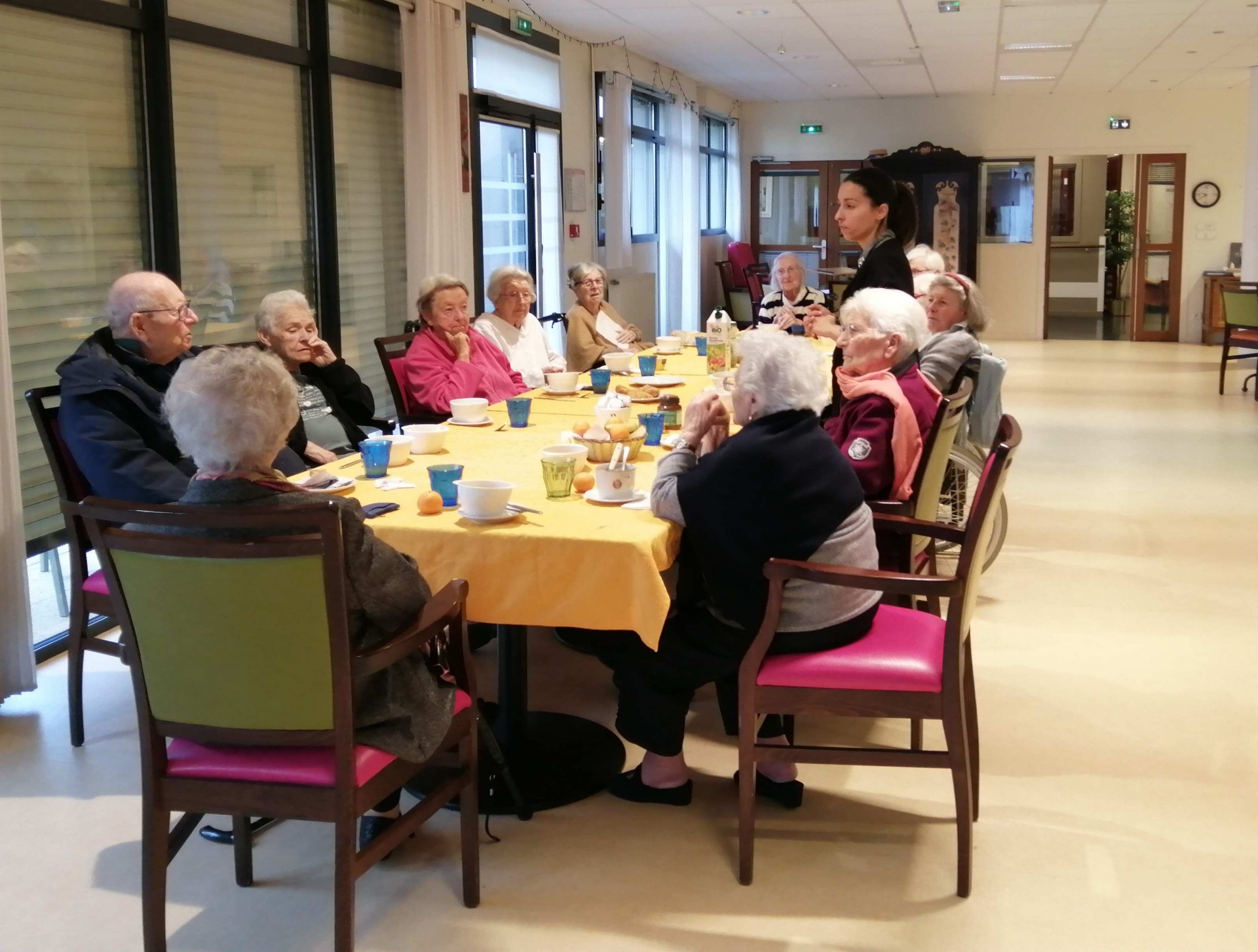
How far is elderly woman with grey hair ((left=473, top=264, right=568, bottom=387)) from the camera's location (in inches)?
218

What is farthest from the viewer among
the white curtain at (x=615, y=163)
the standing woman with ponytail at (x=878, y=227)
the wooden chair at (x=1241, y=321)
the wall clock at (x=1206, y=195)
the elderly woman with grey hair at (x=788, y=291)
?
the wall clock at (x=1206, y=195)

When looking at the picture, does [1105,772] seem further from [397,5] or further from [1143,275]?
[1143,275]

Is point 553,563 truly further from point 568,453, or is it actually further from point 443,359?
point 443,359

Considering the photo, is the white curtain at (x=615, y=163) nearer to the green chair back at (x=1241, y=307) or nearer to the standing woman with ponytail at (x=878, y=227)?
the green chair back at (x=1241, y=307)

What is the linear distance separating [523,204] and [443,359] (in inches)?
185

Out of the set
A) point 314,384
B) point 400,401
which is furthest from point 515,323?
point 314,384

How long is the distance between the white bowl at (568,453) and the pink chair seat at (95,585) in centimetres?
128

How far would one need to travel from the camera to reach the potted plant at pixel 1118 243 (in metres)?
17.3

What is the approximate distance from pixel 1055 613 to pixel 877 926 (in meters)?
2.33

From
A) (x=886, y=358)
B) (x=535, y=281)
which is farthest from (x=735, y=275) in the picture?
(x=886, y=358)

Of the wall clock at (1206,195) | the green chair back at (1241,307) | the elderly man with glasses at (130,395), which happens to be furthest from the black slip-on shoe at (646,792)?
the wall clock at (1206,195)

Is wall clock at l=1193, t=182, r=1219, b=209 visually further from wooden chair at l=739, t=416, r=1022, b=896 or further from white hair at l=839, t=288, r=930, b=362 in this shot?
wooden chair at l=739, t=416, r=1022, b=896

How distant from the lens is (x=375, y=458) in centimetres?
312

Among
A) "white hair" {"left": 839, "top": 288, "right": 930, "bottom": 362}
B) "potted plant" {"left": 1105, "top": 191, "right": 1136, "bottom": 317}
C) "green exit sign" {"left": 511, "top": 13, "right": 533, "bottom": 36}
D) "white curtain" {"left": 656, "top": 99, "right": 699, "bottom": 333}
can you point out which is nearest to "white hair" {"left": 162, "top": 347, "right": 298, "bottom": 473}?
"white hair" {"left": 839, "top": 288, "right": 930, "bottom": 362}
